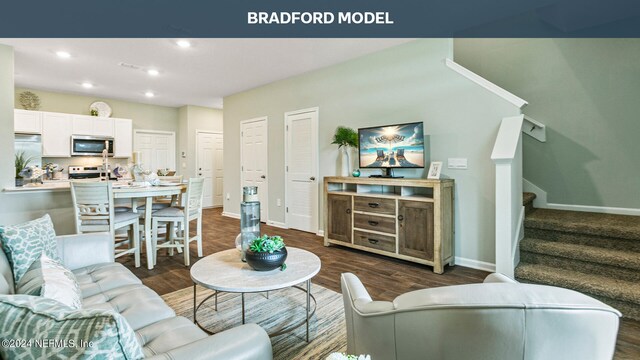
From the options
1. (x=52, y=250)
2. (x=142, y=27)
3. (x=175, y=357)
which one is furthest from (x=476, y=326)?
(x=142, y=27)

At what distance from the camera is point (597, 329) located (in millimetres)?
711

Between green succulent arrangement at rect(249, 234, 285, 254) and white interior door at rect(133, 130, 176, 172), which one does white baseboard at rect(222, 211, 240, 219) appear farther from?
green succulent arrangement at rect(249, 234, 285, 254)

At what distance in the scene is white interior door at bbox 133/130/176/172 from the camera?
7.36 meters

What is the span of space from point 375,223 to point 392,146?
98cm

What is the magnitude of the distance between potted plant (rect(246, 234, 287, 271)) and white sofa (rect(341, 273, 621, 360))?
1054 mm

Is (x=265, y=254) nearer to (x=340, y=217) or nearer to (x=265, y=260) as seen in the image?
(x=265, y=260)

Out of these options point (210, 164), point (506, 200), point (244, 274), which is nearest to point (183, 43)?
point (244, 274)

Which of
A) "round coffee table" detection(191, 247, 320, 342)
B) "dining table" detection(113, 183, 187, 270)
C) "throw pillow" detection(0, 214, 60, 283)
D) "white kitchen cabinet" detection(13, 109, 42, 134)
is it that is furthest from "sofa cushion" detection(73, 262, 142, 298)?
"white kitchen cabinet" detection(13, 109, 42, 134)

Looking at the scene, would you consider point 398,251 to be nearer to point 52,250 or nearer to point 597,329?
point 597,329

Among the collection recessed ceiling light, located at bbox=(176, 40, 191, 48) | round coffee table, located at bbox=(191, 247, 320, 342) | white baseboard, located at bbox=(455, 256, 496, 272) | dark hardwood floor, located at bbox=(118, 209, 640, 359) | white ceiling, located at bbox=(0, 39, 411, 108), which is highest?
white ceiling, located at bbox=(0, 39, 411, 108)

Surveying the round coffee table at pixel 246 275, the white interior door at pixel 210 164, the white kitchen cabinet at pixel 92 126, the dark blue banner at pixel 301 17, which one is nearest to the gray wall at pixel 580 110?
the dark blue banner at pixel 301 17

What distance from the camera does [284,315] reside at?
229 cm

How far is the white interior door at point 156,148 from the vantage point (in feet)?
24.1

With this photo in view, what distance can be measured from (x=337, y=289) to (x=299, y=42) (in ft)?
9.63
